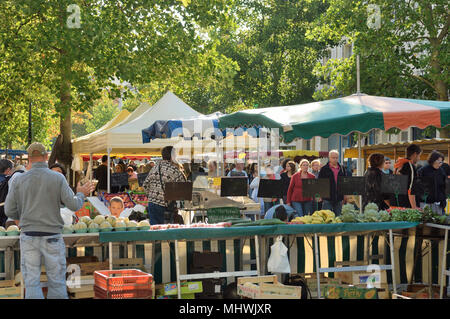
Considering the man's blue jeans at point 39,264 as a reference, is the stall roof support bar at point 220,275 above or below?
below

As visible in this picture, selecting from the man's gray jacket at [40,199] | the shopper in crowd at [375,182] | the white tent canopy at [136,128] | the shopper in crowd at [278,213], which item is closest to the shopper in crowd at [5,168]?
the man's gray jacket at [40,199]

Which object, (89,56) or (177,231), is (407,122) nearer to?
(177,231)

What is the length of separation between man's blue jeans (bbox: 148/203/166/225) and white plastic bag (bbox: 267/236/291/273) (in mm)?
3534

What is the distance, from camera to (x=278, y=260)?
9266mm

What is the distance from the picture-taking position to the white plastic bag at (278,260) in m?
9.25

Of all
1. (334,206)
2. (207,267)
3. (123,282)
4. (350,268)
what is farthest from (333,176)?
(123,282)

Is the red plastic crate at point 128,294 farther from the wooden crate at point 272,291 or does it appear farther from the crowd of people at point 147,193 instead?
the wooden crate at point 272,291

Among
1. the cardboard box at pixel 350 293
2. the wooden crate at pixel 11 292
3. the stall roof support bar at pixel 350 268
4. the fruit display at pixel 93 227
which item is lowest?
the cardboard box at pixel 350 293

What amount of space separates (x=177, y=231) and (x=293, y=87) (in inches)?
1468

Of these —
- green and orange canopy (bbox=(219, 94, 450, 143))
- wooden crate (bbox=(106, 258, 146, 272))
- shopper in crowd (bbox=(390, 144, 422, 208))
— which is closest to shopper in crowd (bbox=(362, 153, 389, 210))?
shopper in crowd (bbox=(390, 144, 422, 208))

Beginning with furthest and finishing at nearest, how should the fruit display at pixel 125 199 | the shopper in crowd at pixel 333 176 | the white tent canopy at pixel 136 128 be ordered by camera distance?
the white tent canopy at pixel 136 128 → the fruit display at pixel 125 199 → the shopper in crowd at pixel 333 176

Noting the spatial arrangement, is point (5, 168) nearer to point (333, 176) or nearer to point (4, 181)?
point (4, 181)
